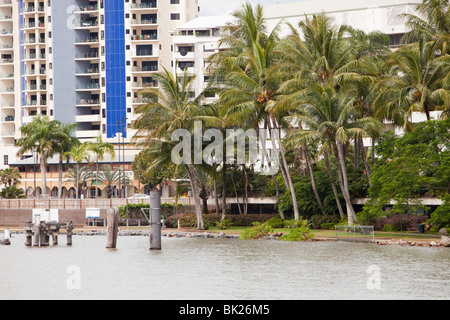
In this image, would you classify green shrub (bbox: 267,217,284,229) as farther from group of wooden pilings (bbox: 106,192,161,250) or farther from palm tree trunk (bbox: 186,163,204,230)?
group of wooden pilings (bbox: 106,192,161,250)

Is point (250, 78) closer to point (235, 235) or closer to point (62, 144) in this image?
point (235, 235)

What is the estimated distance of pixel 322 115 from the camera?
50625 millimetres

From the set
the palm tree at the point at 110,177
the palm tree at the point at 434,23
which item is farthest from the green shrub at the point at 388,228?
the palm tree at the point at 110,177

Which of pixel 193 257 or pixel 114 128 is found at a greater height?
pixel 114 128

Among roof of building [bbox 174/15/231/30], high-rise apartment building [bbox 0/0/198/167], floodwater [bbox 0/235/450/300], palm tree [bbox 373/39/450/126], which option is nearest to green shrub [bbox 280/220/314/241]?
floodwater [bbox 0/235/450/300]

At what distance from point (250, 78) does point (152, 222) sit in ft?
58.4

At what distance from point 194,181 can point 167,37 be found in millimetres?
69380

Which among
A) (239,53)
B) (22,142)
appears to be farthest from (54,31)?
(239,53)

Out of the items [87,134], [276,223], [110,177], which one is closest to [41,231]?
[276,223]

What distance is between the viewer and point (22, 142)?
302 feet

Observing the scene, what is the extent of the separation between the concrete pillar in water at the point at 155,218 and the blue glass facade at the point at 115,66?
79351 mm

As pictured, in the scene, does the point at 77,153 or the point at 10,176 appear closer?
the point at 77,153

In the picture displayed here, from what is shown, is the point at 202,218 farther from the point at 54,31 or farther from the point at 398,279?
the point at 54,31
